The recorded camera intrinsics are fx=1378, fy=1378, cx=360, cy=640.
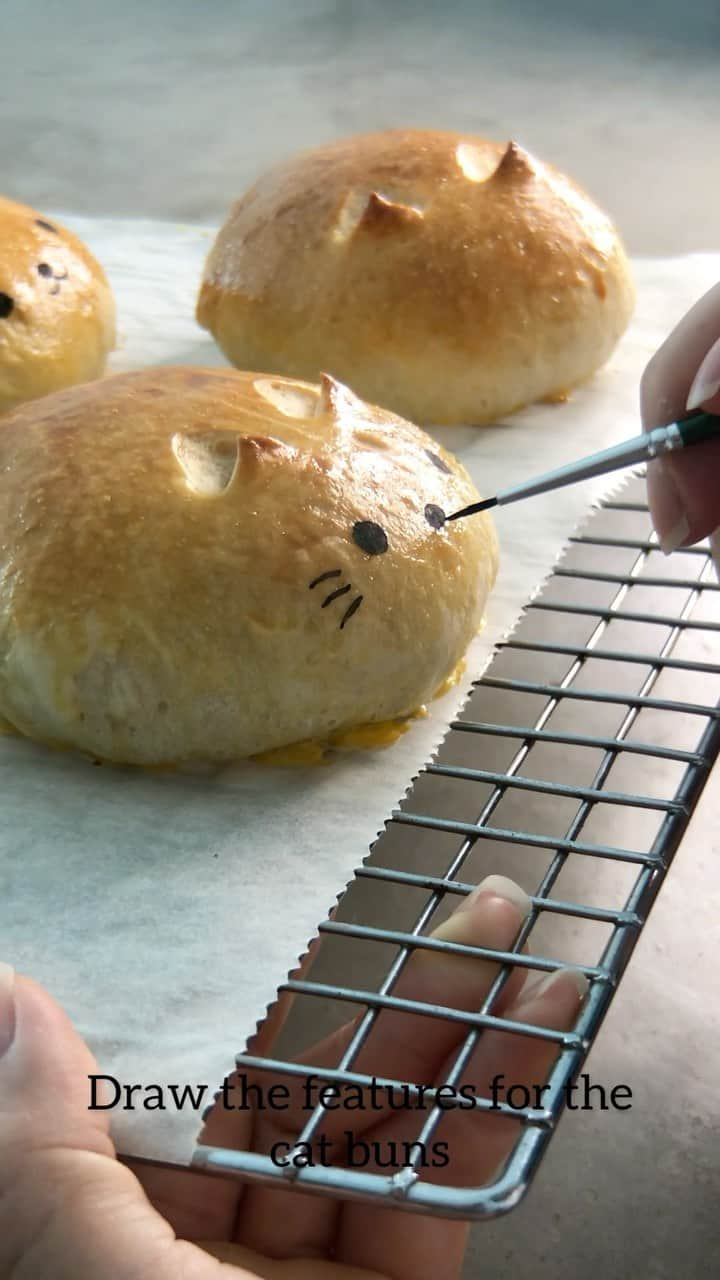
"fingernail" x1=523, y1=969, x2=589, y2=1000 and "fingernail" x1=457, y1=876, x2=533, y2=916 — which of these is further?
"fingernail" x1=457, y1=876, x2=533, y2=916

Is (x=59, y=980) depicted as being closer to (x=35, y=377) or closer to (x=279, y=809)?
(x=279, y=809)

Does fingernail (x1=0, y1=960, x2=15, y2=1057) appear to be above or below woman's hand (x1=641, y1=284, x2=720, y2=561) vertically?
below

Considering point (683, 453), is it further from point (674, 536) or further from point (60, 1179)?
point (60, 1179)

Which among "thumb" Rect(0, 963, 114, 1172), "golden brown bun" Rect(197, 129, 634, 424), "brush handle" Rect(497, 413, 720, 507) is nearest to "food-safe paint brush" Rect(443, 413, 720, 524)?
"brush handle" Rect(497, 413, 720, 507)

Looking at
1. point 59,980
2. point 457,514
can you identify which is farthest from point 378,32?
point 59,980

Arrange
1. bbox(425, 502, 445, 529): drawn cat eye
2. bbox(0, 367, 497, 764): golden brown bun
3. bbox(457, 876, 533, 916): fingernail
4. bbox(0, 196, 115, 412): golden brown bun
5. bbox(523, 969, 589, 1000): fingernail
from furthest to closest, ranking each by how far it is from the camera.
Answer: bbox(0, 196, 115, 412): golden brown bun, bbox(425, 502, 445, 529): drawn cat eye, bbox(0, 367, 497, 764): golden brown bun, bbox(457, 876, 533, 916): fingernail, bbox(523, 969, 589, 1000): fingernail

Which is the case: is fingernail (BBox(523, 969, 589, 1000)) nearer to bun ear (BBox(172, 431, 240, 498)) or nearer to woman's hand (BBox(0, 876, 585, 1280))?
woman's hand (BBox(0, 876, 585, 1280))

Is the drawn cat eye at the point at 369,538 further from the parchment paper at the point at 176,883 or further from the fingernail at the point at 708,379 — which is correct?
the fingernail at the point at 708,379
